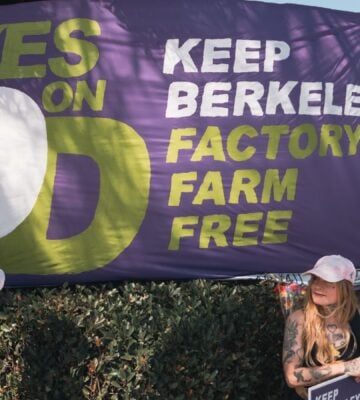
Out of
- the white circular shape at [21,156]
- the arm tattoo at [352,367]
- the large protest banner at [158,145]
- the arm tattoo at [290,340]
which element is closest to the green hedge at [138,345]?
the large protest banner at [158,145]

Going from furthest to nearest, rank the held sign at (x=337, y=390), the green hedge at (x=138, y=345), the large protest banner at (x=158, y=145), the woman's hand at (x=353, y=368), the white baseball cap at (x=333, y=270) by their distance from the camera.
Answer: the large protest banner at (x=158, y=145)
the green hedge at (x=138, y=345)
the white baseball cap at (x=333, y=270)
the woman's hand at (x=353, y=368)
the held sign at (x=337, y=390)

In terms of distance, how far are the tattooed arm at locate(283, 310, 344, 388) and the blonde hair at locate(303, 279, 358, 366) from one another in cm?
4

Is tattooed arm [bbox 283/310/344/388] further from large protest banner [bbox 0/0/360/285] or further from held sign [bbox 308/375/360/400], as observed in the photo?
large protest banner [bbox 0/0/360/285]

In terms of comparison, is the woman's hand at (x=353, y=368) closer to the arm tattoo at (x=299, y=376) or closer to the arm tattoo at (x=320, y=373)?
the arm tattoo at (x=320, y=373)

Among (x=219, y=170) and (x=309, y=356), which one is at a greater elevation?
(x=219, y=170)

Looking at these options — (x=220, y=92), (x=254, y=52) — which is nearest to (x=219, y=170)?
(x=220, y=92)

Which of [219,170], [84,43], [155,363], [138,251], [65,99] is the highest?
[84,43]

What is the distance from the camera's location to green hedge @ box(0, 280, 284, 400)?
500cm

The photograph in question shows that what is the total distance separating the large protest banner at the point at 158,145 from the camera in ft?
18.6

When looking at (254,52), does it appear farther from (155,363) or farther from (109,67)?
(155,363)

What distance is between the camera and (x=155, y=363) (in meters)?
4.97

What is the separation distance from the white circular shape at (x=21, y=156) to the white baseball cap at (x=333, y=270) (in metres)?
2.39

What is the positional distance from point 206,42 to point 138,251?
1.73 meters

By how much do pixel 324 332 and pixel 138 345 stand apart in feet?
4.54
